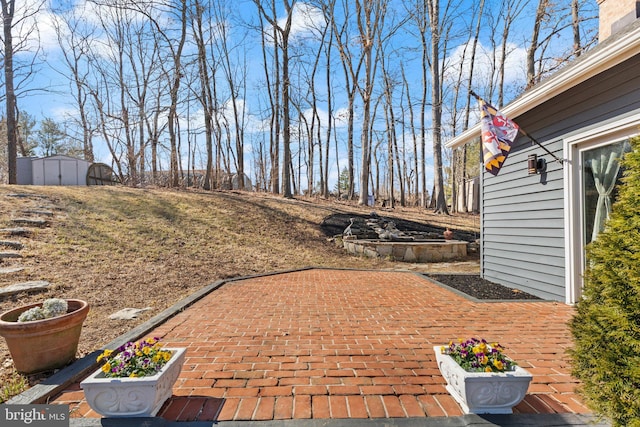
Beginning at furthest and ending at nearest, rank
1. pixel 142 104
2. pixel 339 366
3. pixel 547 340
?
pixel 142 104
pixel 547 340
pixel 339 366

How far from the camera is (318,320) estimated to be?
11.9ft

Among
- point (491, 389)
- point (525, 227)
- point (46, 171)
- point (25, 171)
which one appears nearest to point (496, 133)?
point (525, 227)

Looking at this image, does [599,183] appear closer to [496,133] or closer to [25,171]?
[496,133]

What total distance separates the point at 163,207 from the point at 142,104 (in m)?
6.72

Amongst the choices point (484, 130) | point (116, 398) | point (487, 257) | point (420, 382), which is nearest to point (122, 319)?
point (116, 398)

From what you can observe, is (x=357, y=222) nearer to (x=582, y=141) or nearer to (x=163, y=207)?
(x=163, y=207)

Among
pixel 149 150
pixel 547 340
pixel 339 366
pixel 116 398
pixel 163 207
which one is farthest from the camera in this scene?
pixel 149 150

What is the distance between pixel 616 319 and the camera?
150cm

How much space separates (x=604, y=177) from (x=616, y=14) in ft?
9.88

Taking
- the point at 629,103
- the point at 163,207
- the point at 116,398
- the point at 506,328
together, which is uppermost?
the point at 629,103

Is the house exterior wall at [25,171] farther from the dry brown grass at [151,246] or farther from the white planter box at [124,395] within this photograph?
the white planter box at [124,395]

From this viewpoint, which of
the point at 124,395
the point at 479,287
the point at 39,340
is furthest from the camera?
the point at 479,287

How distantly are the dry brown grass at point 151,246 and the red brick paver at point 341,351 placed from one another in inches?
51.1

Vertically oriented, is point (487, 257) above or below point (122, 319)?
above
